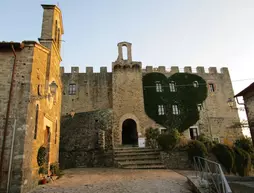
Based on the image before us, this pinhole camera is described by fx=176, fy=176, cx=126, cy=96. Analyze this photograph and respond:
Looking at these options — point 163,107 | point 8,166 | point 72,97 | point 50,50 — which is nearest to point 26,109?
point 8,166

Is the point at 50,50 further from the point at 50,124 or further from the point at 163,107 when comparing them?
the point at 163,107

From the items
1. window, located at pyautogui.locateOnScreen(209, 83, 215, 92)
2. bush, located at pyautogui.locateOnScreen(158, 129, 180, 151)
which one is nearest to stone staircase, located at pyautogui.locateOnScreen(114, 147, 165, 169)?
bush, located at pyautogui.locateOnScreen(158, 129, 180, 151)

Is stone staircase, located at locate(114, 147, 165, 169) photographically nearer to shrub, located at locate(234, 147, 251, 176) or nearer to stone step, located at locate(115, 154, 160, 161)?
stone step, located at locate(115, 154, 160, 161)

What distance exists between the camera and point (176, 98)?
2106cm

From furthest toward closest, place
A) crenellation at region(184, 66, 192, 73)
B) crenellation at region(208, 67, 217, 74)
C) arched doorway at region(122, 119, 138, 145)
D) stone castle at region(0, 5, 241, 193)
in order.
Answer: crenellation at region(208, 67, 217, 74)
crenellation at region(184, 66, 192, 73)
arched doorway at region(122, 119, 138, 145)
stone castle at region(0, 5, 241, 193)

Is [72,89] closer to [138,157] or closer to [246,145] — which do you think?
[138,157]

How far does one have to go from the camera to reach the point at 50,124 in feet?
29.2

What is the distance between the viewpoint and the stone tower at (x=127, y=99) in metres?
18.8

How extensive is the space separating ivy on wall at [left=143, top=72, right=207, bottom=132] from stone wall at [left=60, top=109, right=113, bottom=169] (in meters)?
5.83

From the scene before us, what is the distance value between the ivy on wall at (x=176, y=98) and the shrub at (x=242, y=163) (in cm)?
772

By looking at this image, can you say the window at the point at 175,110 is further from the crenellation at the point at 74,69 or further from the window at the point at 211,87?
the crenellation at the point at 74,69

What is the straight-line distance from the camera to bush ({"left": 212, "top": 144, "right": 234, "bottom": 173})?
37.8 ft

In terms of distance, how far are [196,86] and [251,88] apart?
1169cm

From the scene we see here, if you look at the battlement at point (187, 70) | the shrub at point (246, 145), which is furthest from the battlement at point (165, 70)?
the shrub at point (246, 145)
